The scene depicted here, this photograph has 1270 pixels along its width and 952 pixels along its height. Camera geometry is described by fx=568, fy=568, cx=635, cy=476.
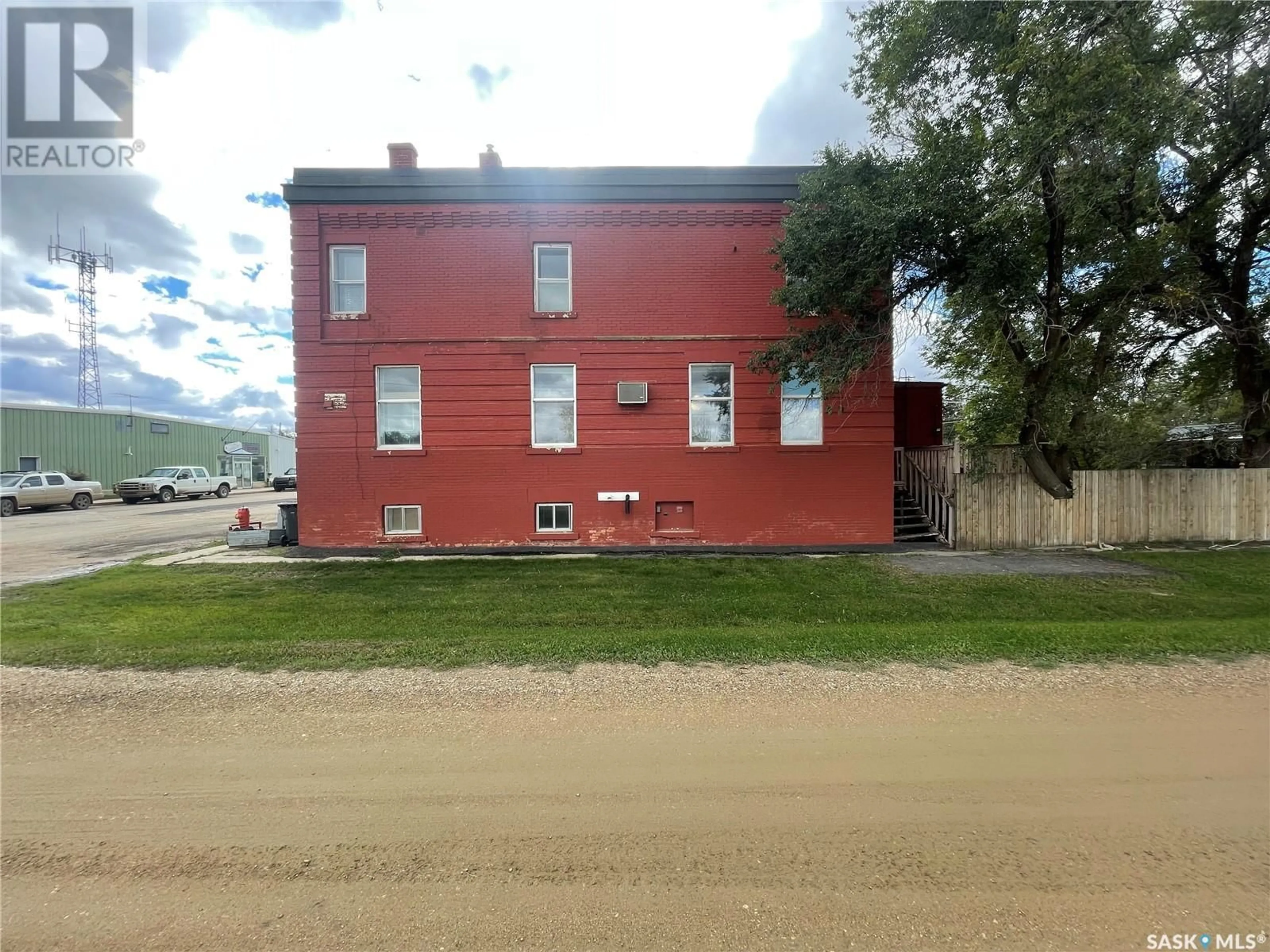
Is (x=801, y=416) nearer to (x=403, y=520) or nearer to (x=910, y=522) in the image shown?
(x=910, y=522)

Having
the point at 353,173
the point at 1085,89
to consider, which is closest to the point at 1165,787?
the point at 1085,89

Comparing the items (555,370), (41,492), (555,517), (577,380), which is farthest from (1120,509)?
(41,492)

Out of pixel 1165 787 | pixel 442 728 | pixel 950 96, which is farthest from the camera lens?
pixel 950 96

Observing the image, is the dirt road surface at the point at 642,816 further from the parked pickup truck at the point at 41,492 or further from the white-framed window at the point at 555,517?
the parked pickup truck at the point at 41,492

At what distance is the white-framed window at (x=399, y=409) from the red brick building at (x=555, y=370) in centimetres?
4

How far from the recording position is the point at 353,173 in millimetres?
11539

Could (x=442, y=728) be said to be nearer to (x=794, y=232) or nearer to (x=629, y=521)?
(x=629, y=521)

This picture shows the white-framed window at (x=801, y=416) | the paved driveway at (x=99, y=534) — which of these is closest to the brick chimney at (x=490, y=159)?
the white-framed window at (x=801, y=416)

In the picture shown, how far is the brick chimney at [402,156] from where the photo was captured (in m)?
11.8

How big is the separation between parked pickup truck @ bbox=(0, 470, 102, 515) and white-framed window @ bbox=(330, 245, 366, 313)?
2123 centimetres

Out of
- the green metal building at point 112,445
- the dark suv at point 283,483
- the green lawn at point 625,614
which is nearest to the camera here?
the green lawn at point 625,614

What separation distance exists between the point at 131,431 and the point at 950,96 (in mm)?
46239

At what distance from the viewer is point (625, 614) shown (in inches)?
263

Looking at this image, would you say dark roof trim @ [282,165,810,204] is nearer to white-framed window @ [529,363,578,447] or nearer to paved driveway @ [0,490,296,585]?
white-framed window @ [529,363,578,447]
